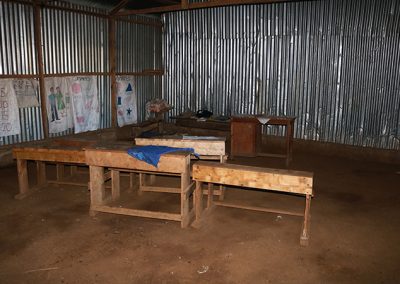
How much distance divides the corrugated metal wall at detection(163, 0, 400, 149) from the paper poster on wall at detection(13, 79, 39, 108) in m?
5.28

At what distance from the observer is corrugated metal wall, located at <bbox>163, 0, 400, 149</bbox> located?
9828 millimetres

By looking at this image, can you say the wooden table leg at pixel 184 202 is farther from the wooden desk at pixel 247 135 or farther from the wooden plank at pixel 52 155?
the wooden desk at pixel 247 135

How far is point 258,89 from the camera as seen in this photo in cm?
1173

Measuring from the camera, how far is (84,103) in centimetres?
1055

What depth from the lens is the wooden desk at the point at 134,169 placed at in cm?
552

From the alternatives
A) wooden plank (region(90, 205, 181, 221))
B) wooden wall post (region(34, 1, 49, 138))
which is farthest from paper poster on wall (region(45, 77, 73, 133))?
wooden plank (region(90, 205, 181, 221))

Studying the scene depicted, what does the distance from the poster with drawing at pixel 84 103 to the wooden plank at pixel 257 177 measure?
232 inches

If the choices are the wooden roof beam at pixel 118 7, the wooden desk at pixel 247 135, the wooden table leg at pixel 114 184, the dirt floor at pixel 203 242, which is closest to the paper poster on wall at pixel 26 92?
the dirt floor at pixel 203 242

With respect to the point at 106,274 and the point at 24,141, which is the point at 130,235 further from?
the point at 24,141

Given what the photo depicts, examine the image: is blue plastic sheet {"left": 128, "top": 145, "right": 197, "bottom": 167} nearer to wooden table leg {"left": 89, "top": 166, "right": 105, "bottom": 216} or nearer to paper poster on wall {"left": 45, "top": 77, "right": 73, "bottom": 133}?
wooden table leg {"left": 89, "top": 166, "right": 105, "bottom": 216}

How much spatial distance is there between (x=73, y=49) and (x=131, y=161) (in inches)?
221

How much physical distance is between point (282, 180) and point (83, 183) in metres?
4.42

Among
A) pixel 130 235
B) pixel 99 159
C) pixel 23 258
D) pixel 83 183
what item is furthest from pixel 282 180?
pixel 83 183

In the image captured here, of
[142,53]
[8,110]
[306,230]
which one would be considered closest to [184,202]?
[306,230]
